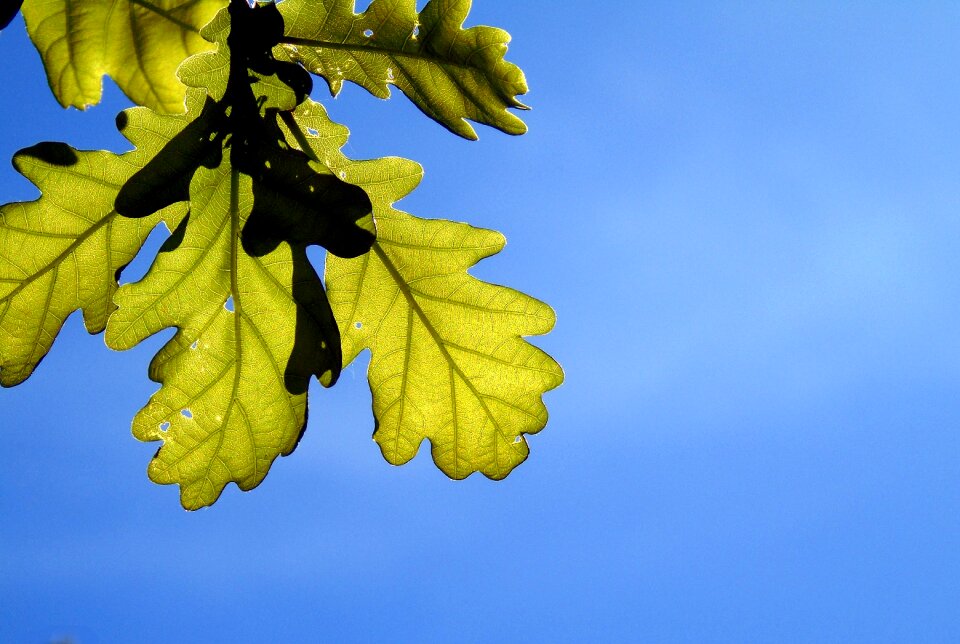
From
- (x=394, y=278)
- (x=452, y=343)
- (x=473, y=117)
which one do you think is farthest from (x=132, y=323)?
(x=473, y=117)

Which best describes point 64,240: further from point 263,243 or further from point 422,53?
point 422,53

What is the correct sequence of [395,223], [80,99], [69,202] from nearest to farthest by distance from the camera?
[80,99] → [69,202] → [395,223]

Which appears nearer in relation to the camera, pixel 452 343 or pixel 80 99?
pixel 80 99

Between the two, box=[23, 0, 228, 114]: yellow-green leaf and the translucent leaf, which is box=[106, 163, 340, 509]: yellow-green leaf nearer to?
the translucent leaf

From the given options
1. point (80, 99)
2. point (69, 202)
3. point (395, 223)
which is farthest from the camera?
point (395, 223)

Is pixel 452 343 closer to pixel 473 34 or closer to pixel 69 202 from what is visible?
pixel 473 34

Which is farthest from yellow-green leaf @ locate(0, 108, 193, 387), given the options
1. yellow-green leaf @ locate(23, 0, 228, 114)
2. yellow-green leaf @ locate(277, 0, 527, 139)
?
yellow-green leaf @ locate(277, 0, 527, 139)

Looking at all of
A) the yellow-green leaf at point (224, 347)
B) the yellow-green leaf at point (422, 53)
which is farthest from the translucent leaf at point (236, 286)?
the yellow-green leaf at point (422, 53)

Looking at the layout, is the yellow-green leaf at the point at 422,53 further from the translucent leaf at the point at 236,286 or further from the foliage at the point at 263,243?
the translucent leaf at the point at 236,286
